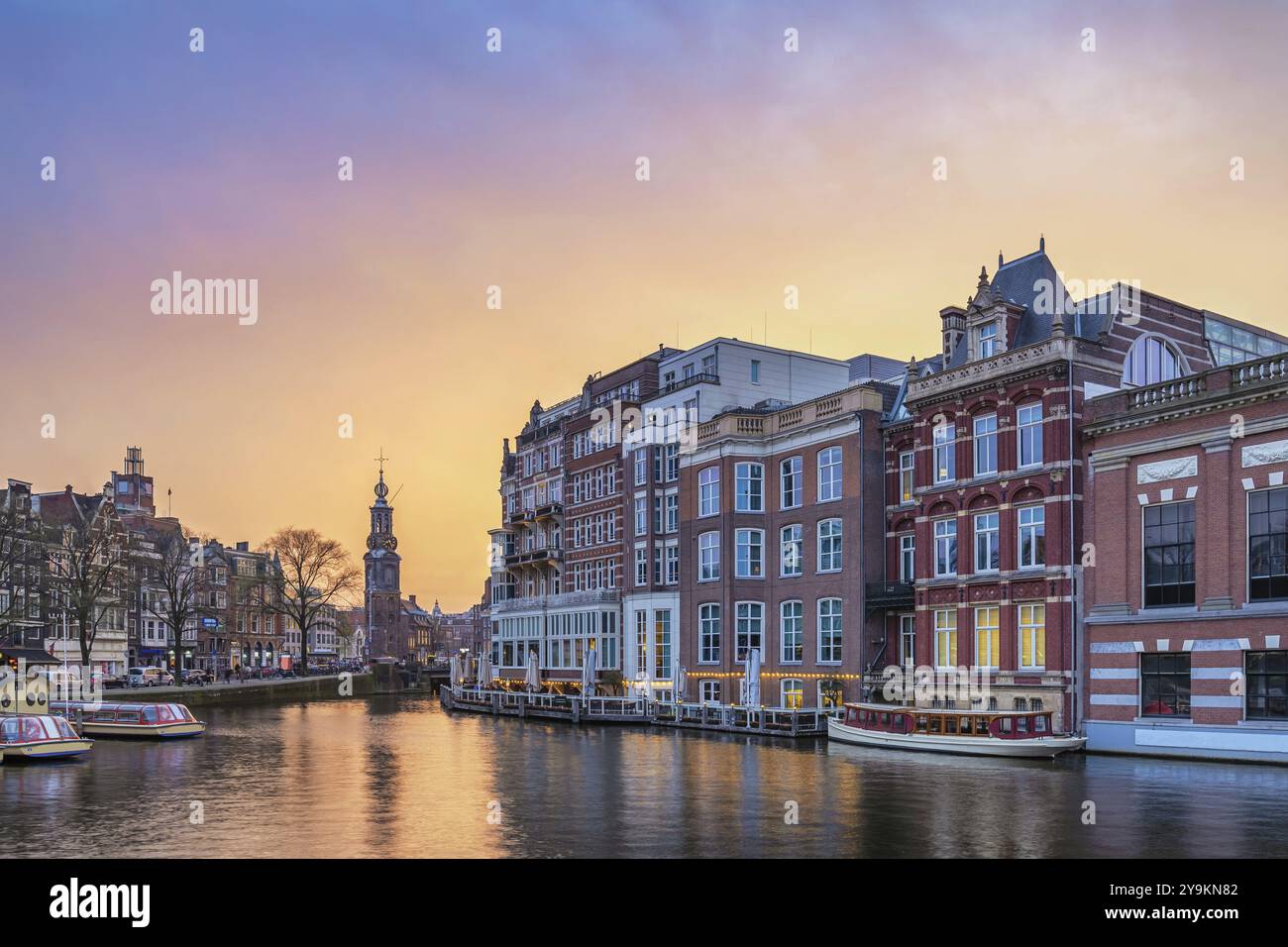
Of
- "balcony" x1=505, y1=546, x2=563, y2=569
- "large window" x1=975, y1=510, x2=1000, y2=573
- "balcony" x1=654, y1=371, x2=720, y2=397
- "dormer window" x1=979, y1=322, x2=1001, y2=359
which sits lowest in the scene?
"balcony" x1=505, y1=546, x2=563, y2=569

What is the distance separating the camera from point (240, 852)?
75.8 ft

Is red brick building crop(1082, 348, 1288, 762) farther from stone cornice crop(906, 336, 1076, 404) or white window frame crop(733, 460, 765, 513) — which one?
white window frame crop(733, 460, 765, 513)

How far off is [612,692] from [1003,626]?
3213cm

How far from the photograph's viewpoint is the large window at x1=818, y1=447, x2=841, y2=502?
2413 inches

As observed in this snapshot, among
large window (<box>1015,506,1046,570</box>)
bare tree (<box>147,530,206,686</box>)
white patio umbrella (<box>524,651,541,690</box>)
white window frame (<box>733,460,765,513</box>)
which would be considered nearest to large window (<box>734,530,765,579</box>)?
white window frame (<box>733,460,765,513</box>)

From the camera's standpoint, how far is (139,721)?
56875 mm

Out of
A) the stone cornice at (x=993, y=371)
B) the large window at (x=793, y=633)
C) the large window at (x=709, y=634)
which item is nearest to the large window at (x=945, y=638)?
the stone cornice at (x=993, y=371)

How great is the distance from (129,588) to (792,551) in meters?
59.4

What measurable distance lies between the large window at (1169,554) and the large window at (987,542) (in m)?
7.19

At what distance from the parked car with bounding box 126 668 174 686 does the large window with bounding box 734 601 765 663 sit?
57.5 meters

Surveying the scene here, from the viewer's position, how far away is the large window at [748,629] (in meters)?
66.3

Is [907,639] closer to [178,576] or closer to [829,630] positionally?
[829,630]

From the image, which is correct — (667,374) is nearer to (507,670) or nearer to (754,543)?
(754,543)
